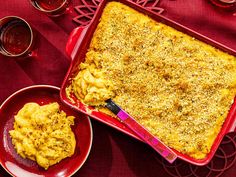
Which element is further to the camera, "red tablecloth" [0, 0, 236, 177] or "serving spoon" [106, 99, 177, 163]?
"red tablecloth" [0, 0, 236, 177]

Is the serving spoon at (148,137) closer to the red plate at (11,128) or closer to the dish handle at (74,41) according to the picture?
the red plate at (11,128)

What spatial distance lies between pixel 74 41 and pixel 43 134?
52 cm

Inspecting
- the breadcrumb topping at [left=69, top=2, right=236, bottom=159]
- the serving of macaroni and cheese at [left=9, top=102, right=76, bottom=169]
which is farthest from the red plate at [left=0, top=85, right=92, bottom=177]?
the breadcrumb topping at [left=69, top=2, right=236, bottom=159]

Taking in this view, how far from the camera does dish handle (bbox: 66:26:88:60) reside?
8.23ft

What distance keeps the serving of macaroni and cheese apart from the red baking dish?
163mm

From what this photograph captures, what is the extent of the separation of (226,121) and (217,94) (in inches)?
5.7

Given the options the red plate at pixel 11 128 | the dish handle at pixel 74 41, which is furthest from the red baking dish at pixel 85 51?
the red plate at pixel 11 128

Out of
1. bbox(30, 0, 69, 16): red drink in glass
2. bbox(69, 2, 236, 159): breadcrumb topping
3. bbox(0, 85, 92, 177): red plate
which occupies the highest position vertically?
bbox(30, 0, 69, 16): red drink in glass

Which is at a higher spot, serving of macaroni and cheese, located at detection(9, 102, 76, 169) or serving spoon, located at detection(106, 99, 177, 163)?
serving spoon, located at detection(106, 99, 177, 163)

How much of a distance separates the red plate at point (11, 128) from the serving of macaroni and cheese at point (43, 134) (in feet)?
0.14

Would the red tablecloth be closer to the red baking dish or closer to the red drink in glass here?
the red drink in glass

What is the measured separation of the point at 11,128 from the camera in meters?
2.70

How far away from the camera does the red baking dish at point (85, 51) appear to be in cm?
245

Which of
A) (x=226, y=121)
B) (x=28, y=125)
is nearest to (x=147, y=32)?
(x=226, y=121)
